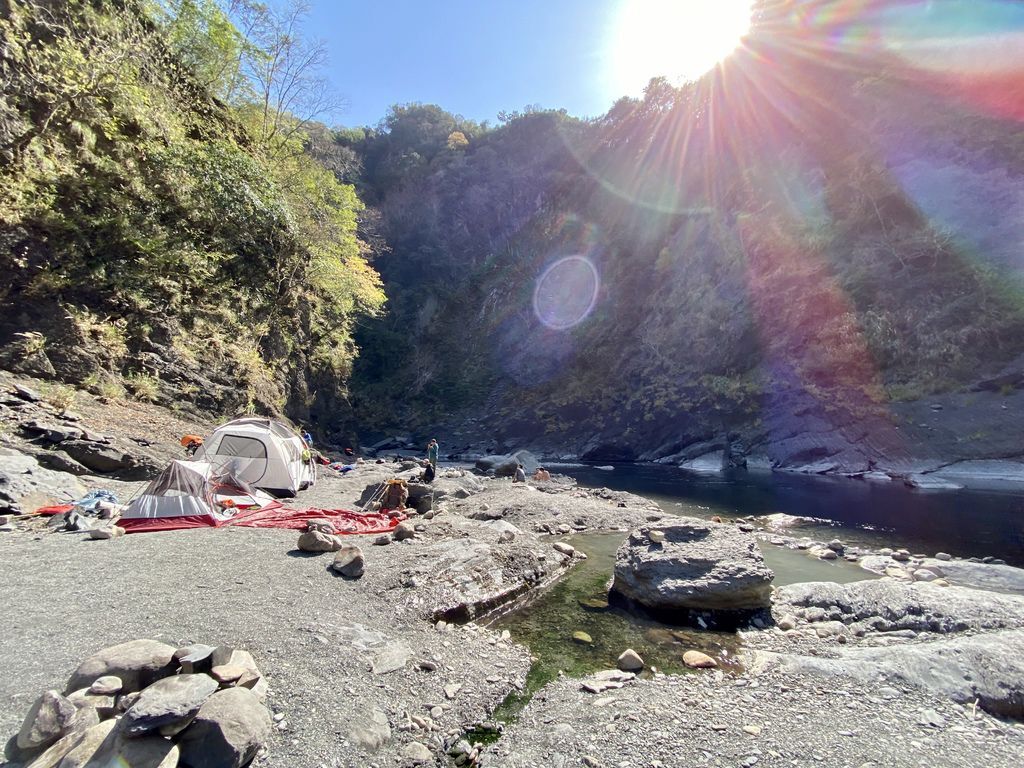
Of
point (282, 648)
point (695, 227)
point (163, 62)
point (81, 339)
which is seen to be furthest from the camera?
point (695, 227)

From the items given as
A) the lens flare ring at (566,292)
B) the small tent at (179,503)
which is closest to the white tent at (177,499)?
the small tent at (179,503)

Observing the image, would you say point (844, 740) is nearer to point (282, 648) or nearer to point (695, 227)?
point (282, 648)

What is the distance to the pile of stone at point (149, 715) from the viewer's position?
2.91m

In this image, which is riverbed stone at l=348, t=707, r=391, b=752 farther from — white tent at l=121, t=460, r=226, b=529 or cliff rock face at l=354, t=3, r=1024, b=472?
cliff rock face at l=354, t=3, r=1024, b=472

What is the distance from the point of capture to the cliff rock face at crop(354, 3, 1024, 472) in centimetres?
2741

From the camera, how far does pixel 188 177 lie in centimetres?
1545

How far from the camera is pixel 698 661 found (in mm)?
5652

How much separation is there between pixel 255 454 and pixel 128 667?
915 cm

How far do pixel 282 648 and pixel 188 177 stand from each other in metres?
16.3

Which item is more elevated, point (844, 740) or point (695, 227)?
point (695, 227)

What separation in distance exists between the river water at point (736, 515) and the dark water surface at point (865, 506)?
35 millimetres

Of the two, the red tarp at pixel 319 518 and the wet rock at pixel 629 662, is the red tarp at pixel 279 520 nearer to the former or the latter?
the red tarp at pixel 319 518

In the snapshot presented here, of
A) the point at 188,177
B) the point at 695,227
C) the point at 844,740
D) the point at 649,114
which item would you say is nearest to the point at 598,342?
the point at 695,227

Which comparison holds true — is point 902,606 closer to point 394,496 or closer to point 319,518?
point 394,496
